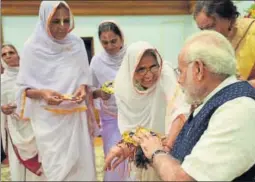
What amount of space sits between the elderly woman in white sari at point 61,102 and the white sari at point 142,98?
765 mm

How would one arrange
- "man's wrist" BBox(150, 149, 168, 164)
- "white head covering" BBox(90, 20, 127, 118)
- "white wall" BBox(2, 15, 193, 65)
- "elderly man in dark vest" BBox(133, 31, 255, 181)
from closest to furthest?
"elderly man in dark vest" BBox(133, 31, 255, 181) < "man's wrist" BBox(150, 149, 168, 164) < "white head covering" BBox(90, 20, 127, 118) < "white wall" BBox(2, 15, 193, 65)

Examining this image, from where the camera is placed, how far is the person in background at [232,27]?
105 inches

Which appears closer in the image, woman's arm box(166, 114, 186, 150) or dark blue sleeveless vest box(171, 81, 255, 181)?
dark blue sleeveless vest box(171, 81, 255, 181)

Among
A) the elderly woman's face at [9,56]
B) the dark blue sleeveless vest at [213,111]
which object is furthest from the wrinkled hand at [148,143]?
the elderly woman's face at [9,56]

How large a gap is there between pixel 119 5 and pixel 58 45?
16.1ft

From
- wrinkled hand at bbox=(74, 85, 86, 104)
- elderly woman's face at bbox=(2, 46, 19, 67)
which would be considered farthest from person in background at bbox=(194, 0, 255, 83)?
elderly woman's face at bbox=(2, 46, 19, 67)

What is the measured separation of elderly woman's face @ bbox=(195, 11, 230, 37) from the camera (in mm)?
2664

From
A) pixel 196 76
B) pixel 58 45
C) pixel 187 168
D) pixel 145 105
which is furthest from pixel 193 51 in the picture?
pixel 58 45

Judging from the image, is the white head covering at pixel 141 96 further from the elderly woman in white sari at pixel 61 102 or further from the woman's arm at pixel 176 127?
the elderly woman in white sari at pixel 61 102

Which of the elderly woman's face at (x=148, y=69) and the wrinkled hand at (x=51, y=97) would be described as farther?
the wrinkled hand at (x=51, y=97)

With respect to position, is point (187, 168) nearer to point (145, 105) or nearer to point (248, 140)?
point (248, 140)

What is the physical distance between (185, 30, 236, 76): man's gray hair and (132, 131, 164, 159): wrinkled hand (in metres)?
0.38

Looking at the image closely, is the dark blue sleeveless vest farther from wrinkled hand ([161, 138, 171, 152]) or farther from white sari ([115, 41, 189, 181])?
white sari ([115, 41, 189, 181])

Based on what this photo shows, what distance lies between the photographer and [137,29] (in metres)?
8.73
